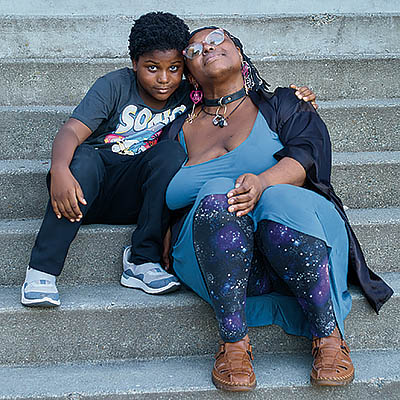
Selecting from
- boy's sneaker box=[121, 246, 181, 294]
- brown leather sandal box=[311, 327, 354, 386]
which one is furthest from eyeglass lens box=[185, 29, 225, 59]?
brown leather sandal box=[311, 327, 354, 386]

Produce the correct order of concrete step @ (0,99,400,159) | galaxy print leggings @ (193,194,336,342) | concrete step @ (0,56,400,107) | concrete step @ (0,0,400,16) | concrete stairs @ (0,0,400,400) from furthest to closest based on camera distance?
1. concrete step @ (0,0,400,16)
2. concrete step @ (0,56,400,107)
3. concrete step @ (0,99,400,159)
4. concrete stairs @ (0,0,400,400)
5. galaxy print leggings @ (193,194,336,342)

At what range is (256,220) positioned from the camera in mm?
1631

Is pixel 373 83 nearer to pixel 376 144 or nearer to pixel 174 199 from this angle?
pixel 376 144

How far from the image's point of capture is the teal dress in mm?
1588

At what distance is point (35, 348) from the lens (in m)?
1.87

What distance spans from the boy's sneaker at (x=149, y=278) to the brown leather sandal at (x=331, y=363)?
1.88 ft

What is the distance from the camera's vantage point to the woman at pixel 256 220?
1578mm

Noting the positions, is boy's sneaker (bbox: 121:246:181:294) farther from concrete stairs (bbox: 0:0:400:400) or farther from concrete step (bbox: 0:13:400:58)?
concrete step (bbox: 0:13:400:58)

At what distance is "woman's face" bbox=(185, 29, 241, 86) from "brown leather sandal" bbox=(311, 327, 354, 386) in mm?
1033

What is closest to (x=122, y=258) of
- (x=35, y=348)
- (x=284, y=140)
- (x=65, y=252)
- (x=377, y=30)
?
(x=65, y=252)

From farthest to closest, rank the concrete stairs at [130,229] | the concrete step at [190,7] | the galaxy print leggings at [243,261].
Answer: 1. the concrete step at [190,7]
2. the concrete stairs at [130,229]
3. the galaxy print leggings at [243,261]

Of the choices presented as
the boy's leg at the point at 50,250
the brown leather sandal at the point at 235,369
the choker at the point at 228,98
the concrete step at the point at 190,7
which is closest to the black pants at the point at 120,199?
the boy's leg at the point at 50,250

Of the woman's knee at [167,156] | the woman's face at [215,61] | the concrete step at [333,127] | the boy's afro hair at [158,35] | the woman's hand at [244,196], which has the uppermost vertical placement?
the boy's afro hair at [158,35]

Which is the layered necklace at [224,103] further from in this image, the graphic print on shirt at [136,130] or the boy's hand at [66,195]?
the boy's hand at [66,195]
